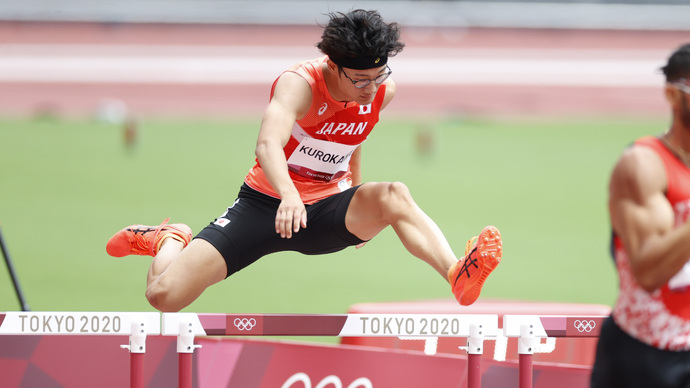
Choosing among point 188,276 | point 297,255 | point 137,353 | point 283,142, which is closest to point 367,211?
Result: point 283,142

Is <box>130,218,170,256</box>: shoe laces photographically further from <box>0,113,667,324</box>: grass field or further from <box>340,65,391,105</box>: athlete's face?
<box>0,113,667,324</box>: grass field

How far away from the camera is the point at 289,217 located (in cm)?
350

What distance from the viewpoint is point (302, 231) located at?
4.16 meters

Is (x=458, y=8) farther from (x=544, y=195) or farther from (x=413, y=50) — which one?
(x=544, y=195)

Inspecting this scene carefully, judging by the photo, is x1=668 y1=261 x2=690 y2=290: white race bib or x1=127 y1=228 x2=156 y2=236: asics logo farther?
x1=127 y1=228 x2=156 y2=236: asics logo

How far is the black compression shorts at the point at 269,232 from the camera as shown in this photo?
4.11m

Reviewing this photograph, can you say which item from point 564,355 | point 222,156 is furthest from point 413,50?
point 564,355

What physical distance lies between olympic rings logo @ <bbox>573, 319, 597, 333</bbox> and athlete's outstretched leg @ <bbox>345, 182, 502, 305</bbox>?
422mm

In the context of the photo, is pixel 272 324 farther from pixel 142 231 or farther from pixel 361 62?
pixel 142 231

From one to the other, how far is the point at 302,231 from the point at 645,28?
26539 millimetres

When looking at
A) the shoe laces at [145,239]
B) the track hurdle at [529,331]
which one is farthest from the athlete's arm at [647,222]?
the shoe laces at [145,239]

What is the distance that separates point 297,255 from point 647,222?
836 centimetres

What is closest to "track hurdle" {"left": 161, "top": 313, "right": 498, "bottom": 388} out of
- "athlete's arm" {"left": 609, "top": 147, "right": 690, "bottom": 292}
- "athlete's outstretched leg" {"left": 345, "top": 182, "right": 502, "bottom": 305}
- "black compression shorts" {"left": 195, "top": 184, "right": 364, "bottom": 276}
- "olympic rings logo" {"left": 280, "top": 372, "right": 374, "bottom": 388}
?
"athlete's outstretched leg" {"left": 345, "top": 182, "right": 502, "bottom": 305}

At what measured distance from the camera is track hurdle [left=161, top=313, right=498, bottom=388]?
350cm
